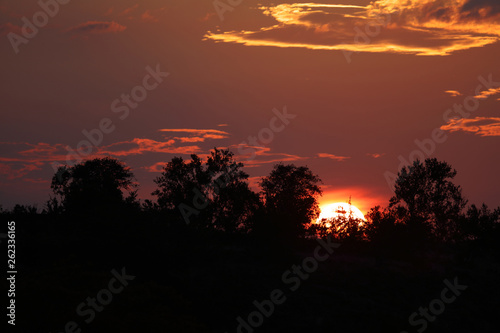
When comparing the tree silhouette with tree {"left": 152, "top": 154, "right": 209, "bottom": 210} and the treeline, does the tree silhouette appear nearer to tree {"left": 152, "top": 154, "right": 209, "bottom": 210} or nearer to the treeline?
the treeline

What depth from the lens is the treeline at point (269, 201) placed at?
4372 centimetres

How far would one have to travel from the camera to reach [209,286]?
1148 inches

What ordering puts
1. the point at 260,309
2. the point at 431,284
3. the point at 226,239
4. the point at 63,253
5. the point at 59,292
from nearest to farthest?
the point at 59,292
the point at 260,309
the point at 63,253
the point at 431,284
the point at 226,239

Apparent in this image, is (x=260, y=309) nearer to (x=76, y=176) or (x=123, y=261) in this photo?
(x=123, y=261)

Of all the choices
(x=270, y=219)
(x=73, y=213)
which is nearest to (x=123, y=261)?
(x=73, y=213)

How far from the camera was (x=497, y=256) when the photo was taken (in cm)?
3572

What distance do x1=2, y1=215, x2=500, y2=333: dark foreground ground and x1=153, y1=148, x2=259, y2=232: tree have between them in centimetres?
2225

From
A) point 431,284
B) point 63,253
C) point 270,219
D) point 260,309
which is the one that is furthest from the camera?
point 270,219

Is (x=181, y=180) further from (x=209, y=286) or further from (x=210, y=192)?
(x=209, y=286)

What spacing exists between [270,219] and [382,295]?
41.1ft

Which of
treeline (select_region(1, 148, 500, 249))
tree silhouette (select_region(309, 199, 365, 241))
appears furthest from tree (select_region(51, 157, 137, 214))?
tree silhouette (select_region(309, 199, 365, 241))

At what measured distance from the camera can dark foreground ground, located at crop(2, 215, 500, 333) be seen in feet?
72.9

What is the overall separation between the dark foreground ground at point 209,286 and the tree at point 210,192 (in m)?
22.2

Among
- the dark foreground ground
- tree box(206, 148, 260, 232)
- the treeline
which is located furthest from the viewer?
tree box(206, 148, 260, 232)
